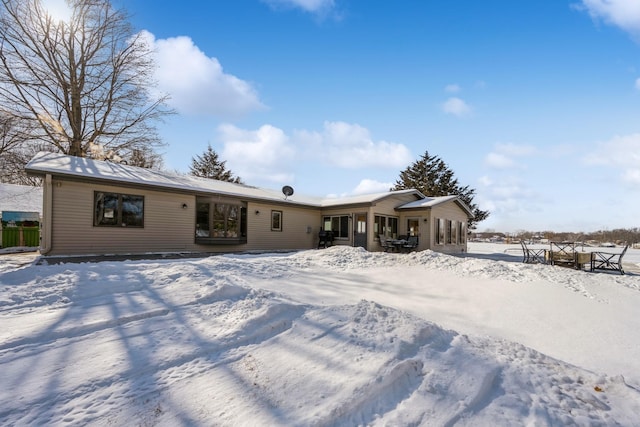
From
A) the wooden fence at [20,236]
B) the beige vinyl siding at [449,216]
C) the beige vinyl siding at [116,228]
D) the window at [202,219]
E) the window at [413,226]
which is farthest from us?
the window at [413,226]

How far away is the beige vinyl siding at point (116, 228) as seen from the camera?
9.30 meters

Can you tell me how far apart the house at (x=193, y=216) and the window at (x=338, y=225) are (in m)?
0.05

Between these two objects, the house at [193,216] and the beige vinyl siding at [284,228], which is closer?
the house at [193,216]

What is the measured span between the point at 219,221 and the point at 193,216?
3.42 ft

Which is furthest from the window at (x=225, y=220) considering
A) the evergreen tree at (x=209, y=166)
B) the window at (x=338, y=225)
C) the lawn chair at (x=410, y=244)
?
the evergreen tree at (x=209, y=166)

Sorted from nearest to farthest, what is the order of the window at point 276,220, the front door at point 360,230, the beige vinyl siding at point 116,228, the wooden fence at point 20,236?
the beige vinyl siding at point 116,228, the wooden fence at point 20,236, the window at point 276,220, the front door at point 360,230

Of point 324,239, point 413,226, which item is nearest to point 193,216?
point 324,239

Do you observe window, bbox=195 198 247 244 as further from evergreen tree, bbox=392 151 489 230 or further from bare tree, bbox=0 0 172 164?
evergreen tree, bbox=392 151 489 230

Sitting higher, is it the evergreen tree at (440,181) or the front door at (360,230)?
the evergreen tree at (440,181)

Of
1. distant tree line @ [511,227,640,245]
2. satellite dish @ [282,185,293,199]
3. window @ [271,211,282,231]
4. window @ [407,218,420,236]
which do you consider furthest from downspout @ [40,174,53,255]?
distant tree line @ [511,227,640,245]

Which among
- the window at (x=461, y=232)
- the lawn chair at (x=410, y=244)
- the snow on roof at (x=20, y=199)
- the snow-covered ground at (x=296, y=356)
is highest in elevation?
the snow on roof at (x=20, y=199)

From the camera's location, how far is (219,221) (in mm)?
12719

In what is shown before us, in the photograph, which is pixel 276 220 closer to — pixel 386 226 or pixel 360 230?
pixel 360 230

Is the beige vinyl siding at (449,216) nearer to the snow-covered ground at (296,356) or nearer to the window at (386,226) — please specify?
the window at (386,226)
